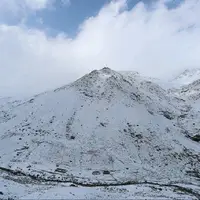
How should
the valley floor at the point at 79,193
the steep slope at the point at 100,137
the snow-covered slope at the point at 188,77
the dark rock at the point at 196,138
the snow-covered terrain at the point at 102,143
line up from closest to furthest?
the valley floor at the point at 79,193 < the snow-covered terrain at the point at 102,143 < the steep slope at the point at 100,137 < the dark rock at the point at 196,138 < the snow-covered slope at the point at 188,77

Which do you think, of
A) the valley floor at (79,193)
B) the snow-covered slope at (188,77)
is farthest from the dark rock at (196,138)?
the snow-covered slope at (188,77)

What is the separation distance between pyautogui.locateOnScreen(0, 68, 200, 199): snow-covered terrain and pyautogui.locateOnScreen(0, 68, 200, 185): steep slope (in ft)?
0.51

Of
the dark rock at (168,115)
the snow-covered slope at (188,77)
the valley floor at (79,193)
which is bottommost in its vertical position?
the valley floor at (79,193)

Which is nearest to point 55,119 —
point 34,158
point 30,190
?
point 34,158

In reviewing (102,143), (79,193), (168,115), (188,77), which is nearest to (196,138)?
(168,115)

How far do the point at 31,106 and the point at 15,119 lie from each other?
7.50 m

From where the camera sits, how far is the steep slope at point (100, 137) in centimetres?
4962

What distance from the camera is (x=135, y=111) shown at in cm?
7288

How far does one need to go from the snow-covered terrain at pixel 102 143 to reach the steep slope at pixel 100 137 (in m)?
0.16

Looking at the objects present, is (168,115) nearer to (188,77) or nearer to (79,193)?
(79,193)

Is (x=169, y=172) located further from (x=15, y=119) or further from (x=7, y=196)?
(x=15, y=119)

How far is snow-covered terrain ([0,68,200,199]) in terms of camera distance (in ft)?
137

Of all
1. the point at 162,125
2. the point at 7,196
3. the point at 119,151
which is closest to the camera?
the point at 7,196

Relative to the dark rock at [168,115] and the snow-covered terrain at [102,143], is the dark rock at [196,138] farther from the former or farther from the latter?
the dark rock at [168,115]
